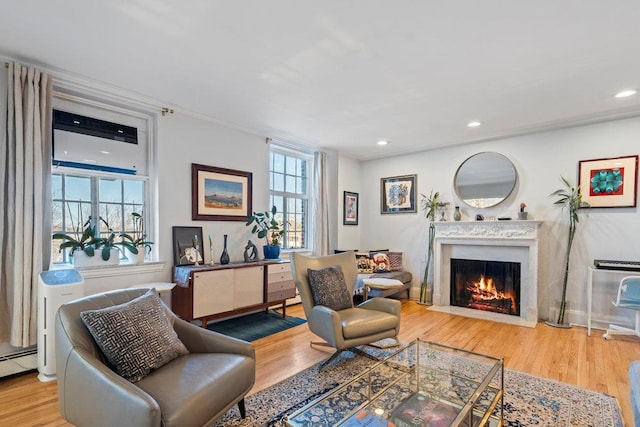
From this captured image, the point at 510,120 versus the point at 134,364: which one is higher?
the point at 510,120

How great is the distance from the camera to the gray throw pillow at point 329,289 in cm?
303

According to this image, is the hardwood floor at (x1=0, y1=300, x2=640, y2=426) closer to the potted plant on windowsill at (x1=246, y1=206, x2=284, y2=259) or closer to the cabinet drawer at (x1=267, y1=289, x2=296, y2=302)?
the cabinet drawer at (x1=267, y1=289, x2=296, y2=302)

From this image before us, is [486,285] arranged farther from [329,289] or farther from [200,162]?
[200,162]

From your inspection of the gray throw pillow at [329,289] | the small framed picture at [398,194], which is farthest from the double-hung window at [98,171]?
the small framed picture at [398,194]

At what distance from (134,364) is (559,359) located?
11.5 feet

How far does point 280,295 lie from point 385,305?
1586 millimetres

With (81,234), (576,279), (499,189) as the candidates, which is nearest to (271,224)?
(81,234)

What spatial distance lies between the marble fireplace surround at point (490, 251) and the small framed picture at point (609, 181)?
2.14 ft

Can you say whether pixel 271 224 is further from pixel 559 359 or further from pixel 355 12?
→ pixel 559 359

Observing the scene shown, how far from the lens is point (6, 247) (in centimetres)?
251

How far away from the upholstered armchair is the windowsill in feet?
5.06

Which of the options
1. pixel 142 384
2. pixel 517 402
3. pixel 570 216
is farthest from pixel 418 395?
pixel 570 216

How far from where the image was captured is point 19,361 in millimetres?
2576

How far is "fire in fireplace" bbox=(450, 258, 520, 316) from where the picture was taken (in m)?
4.43
